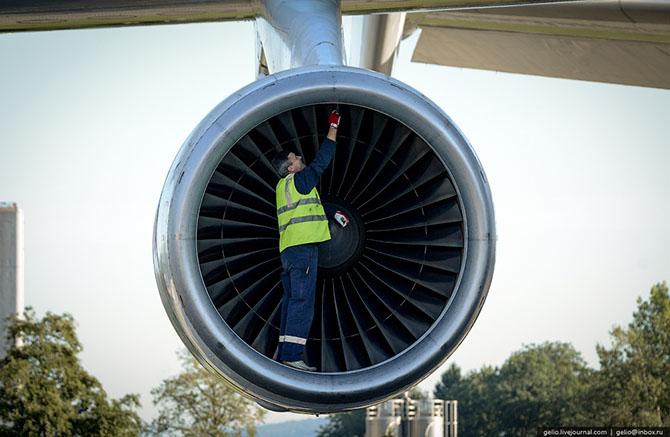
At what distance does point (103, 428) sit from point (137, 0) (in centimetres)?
3875

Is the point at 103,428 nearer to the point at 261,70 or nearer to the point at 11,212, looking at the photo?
the point at 11,212

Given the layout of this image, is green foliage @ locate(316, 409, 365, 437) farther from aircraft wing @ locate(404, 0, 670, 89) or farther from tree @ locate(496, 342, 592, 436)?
aircraft wing @ locate(404, 0, 670, 89)

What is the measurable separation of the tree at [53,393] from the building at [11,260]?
461cm

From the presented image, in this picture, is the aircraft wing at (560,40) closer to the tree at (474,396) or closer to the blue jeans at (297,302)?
the blue jeans at (297,302)

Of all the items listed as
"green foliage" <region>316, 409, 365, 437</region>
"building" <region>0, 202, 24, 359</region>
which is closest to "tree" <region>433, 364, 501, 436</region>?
"green foliage" <region>316, 409, 365, 437</region>

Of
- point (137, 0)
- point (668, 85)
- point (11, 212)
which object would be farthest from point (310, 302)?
point (11, 212)

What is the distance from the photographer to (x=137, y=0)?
9055 mm

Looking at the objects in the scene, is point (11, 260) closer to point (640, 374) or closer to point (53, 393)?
point (53, 393)

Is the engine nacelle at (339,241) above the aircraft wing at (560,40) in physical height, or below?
below

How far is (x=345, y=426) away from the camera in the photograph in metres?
111

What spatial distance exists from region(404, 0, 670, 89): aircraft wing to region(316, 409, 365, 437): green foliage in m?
95.0

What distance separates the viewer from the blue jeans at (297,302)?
6977 mm

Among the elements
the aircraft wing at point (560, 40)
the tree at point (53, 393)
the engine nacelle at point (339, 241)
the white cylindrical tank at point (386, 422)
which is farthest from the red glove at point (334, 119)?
the white cylindrical tank at point (386, 422)

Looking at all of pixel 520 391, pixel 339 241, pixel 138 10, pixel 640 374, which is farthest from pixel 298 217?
pixel 520 391
